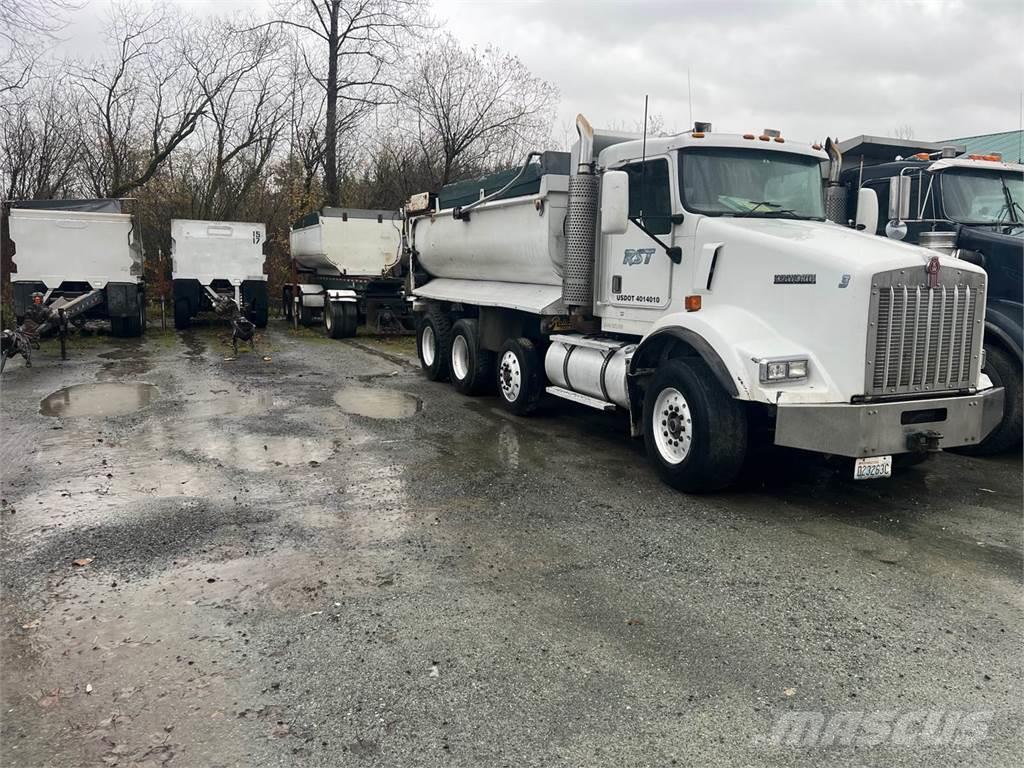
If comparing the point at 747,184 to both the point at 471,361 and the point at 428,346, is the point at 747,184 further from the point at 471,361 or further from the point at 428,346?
the point at 428,346

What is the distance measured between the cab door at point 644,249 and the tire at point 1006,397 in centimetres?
322

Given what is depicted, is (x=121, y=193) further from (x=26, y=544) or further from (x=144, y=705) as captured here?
(x=144, y=705)

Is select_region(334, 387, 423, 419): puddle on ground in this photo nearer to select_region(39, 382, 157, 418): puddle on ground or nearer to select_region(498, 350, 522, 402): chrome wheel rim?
select_region(498, 350, 522, 402): chrome wheel rim

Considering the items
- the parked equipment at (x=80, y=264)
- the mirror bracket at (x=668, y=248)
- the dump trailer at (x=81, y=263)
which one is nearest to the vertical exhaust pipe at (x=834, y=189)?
the mirror bracket at (x=668, y=248)

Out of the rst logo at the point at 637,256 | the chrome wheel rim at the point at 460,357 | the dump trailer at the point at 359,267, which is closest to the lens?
the rst logo at the point at 637,256

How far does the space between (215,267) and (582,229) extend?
13.4 metres

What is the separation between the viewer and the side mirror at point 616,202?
697 cm

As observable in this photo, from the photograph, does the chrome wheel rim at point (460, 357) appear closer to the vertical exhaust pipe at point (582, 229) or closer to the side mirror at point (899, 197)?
the vertical exhaust pipe at point (582, 229)

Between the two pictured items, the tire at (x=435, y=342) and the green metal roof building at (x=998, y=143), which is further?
the green metal roof building at (x=998, y=143)

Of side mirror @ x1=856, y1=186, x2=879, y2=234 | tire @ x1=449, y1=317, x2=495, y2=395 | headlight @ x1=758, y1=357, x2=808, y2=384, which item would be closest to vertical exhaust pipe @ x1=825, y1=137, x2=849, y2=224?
side mirror @ x1=856, y1=186, x2=879, y2=234

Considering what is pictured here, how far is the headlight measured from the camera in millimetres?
5684

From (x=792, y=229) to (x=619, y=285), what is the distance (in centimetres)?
191

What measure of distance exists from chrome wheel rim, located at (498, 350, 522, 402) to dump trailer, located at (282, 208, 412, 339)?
9.21 m

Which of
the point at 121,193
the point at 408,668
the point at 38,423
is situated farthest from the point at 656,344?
the point at 121,193
